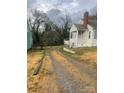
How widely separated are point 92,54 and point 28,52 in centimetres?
41

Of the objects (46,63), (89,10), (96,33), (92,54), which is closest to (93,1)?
(89,10)

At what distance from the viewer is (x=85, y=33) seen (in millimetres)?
1761

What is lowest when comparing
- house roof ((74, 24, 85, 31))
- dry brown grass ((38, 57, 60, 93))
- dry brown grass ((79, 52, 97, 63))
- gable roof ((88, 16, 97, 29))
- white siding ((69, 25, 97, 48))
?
dry brown grass ((38, 57, 60, 93))

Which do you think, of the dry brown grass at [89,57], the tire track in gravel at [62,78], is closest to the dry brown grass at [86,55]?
the dry brown grass at [89,57]

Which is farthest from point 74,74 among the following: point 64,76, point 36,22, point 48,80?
point 36,22

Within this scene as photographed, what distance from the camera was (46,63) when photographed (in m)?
1.71

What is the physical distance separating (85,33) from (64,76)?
0.31 metres

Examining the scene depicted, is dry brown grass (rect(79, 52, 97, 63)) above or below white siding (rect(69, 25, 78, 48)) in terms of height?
below

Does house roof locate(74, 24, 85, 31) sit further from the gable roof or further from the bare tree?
the bare tree

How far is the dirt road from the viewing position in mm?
1687

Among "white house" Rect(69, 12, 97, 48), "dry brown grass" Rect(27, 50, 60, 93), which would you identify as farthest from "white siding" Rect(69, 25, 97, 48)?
"dry brown grass" Rect(27, 50, 60, 93)

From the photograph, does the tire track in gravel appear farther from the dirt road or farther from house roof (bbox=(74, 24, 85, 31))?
house roof (bbox=(74, 24, 85, 31))
